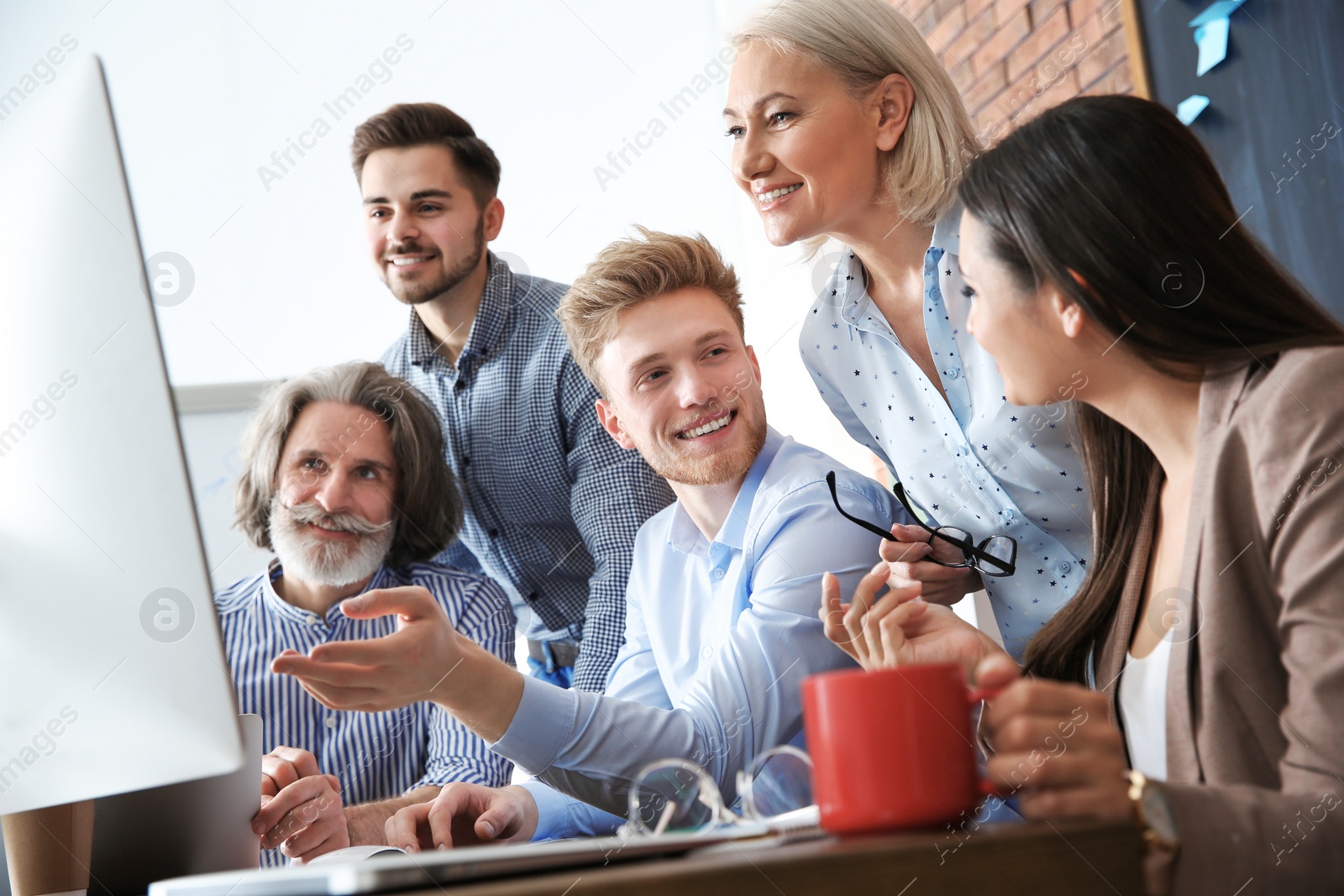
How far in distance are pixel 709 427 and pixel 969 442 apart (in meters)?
0.35

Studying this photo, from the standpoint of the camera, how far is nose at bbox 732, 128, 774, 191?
1.52m

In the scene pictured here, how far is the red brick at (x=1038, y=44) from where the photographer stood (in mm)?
2502

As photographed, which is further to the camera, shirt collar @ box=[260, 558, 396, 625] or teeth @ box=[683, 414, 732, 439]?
shirt collar @ box=[260, 558, 396, 625]

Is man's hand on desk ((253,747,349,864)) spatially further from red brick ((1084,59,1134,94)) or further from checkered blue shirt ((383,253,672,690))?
red brick ((1084,59,1134,94))

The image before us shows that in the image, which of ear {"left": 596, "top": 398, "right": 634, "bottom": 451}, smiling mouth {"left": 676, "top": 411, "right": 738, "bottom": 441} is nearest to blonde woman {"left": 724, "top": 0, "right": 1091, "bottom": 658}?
smiling mouth {"left": 676, "top": 411, "right": 738, "bottom": 441}

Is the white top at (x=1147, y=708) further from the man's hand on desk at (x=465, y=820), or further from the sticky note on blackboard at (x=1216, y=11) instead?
the sticky note on blackboard at (x=1216, y=11)

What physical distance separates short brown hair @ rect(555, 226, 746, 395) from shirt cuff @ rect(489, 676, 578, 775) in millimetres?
724

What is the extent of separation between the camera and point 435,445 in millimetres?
1880

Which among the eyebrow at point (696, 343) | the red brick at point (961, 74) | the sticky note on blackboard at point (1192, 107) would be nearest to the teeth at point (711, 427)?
the eyebrow at point (696, 343)

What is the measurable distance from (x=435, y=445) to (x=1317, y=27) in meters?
1.67

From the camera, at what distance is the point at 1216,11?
1.96 metres

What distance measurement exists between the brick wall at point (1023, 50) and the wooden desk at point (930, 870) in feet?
7.02

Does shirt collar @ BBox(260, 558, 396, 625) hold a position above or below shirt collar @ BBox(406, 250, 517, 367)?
below

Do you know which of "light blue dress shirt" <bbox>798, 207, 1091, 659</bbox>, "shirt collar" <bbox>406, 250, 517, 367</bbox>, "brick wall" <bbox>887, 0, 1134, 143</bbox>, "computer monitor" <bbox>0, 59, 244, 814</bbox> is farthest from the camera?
"brick wall" <bbox>887, 0, 1134, 143</bbox>
